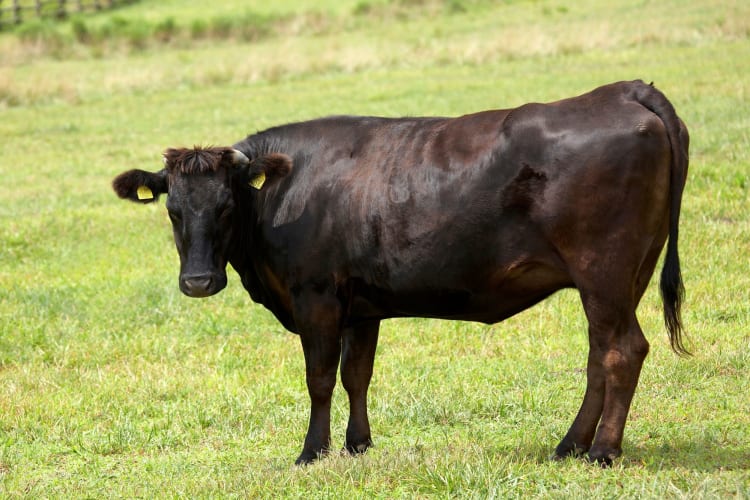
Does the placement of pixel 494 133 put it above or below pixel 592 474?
above

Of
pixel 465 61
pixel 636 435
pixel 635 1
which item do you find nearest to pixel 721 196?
pixel 636 435

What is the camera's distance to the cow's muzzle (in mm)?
6430

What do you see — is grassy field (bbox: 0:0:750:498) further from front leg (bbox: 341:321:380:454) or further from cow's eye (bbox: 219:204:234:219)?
cow's eye (bbox: 219:204:234:219)

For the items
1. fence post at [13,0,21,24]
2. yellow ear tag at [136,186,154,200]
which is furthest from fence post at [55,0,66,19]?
yellow ear tag at [136,186,154,200]

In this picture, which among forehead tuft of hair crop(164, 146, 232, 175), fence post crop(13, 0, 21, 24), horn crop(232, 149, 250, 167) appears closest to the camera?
forehead tuft of hair crop(164, 146, 232, 175)

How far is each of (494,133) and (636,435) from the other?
6.29 feet

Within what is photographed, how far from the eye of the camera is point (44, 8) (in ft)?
156

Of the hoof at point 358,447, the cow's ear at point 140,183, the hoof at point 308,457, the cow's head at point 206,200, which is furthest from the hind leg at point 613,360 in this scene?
the cow's ear at point 140,183

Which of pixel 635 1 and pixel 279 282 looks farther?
pixel 635 1

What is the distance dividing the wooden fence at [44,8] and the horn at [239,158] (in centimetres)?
4097

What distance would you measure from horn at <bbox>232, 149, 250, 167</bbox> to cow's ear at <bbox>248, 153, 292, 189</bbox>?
0.15ft

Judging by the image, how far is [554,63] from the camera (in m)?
26.0

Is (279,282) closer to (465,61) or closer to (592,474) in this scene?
(592,474)

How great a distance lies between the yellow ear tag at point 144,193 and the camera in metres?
6.95
